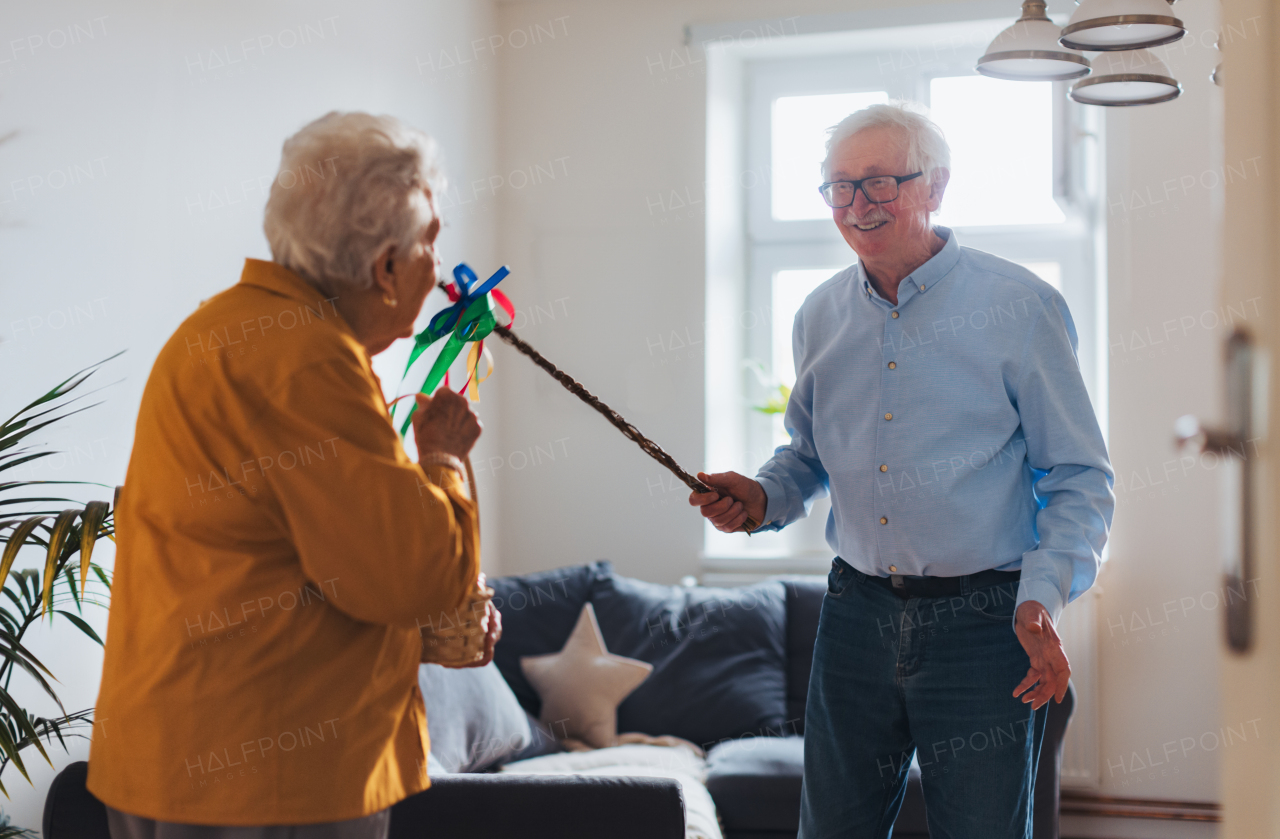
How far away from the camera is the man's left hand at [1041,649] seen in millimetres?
1424

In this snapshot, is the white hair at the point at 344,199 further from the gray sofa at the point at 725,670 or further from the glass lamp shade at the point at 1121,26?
the gray sofa at the point at 725,670

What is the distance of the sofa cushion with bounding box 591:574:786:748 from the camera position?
3100 millimetres

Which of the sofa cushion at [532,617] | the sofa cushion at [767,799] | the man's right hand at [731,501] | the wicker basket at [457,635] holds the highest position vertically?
the man's right hand at [731,501]

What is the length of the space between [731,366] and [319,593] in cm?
299

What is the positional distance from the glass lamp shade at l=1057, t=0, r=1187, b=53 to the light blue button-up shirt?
670 millimetres

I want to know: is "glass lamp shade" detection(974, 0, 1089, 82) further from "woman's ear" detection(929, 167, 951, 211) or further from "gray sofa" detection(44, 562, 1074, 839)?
"gray sofa" detection(44, 562, 1074, 839)

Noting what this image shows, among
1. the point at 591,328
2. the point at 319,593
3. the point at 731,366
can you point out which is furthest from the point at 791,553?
the point at 319,593

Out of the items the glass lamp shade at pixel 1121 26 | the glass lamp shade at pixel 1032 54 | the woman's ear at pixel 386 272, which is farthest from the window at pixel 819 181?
the woman's ear at pixel 386 272

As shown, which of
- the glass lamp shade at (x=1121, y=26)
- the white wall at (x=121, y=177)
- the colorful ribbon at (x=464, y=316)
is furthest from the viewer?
the glass lamp shade at (x=1121, y=26)

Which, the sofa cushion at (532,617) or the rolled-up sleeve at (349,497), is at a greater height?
the rolled-up sleeve at (349,497)

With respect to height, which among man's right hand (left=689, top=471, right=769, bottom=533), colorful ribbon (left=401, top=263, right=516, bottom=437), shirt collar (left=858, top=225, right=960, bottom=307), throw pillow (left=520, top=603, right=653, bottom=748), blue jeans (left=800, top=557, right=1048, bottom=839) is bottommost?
throw pillow (left=520, top=603, right=653, bottom=748)

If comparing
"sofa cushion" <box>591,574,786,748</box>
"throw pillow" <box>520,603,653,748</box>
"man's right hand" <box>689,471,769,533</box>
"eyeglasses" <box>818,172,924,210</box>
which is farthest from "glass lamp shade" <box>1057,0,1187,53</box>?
"throw pillow" <box>520,603,653,748</box>

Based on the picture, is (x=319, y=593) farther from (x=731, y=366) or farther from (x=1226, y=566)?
(x=731, y=366)

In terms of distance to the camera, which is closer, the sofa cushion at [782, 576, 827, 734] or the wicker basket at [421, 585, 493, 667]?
the wicker basket at [421, 585, 493, 667]
